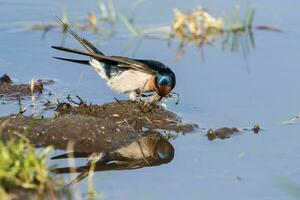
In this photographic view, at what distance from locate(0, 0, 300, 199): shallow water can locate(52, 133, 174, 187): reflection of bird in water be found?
0.29 ft

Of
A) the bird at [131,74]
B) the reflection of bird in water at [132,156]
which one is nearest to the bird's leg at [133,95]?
the bird at [131,74]

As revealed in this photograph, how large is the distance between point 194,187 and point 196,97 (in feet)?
7.13

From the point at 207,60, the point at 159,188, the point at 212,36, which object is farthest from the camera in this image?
the point at 212,36

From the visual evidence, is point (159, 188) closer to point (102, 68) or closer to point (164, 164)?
point (164, 164)

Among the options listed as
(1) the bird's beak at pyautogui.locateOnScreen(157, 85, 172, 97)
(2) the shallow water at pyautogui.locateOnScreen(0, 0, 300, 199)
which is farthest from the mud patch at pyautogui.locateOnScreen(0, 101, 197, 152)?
(1) the bird's beak at pyautogui.locateOnScreen(157, 85, 172, 97)

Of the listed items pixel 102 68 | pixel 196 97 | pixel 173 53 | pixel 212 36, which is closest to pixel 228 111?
pixel 196 97

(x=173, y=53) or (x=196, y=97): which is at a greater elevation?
(x=173, y=53)

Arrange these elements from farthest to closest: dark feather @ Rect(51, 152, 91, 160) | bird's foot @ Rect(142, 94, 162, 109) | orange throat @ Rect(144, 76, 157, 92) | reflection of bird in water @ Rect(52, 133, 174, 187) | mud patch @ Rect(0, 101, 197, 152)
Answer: orange throat @ Rect(144, 76, 157, 92), bird's foot @ Rect(142, 94, 162, 109), mud patch @ Rect(0, 101, 197, 152), dark feather @ Rect(51, 152, 91, 160), reflection of bird in water @ Rect(52, 133, 174, 187)

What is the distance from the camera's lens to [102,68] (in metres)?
8.34

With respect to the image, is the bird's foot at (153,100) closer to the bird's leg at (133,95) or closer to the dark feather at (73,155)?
the bird's leg at (133,95)

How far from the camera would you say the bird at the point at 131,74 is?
7945 mm

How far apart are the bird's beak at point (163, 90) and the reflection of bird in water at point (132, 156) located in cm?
67

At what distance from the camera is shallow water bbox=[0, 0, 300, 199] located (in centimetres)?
623

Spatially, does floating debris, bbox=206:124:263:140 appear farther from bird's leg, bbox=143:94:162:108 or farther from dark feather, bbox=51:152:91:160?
dark feather, bbox=51:152:91:160
